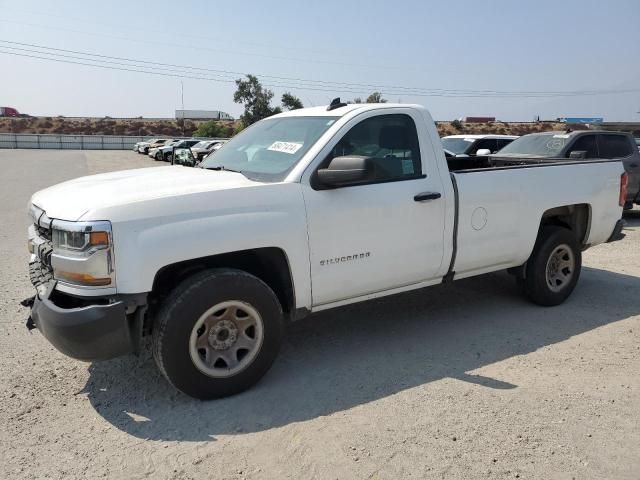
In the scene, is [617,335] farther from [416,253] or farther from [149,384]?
[149,384]

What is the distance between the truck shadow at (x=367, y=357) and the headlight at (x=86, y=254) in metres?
0.92

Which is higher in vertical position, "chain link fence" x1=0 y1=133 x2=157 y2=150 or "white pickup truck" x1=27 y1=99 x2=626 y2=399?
"chain link fence" x1=0 y1=133 x2=157 y2=150

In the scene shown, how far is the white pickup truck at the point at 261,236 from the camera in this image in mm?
3287

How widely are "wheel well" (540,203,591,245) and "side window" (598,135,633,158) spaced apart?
5.85 metres

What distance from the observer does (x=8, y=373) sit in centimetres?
397

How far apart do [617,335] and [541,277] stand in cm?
87

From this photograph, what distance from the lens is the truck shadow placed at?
3486 mm

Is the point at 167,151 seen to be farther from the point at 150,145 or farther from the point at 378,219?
the point at 378,219

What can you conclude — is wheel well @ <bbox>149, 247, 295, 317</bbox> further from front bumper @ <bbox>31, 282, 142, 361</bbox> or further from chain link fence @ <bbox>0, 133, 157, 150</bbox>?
chain link fence @ <bbox>0, 133, 157, 150</bbox>

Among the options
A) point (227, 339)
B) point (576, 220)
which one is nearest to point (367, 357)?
point (227, 339)

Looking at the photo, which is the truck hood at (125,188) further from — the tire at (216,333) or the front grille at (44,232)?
the tire at (216,333)

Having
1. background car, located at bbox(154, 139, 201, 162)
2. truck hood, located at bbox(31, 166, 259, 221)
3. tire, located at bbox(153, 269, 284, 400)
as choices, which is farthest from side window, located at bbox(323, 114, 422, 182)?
background car, located at bbox(154, 139, 201, 162)

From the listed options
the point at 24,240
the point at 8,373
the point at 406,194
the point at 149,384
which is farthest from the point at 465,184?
the point at 24,240

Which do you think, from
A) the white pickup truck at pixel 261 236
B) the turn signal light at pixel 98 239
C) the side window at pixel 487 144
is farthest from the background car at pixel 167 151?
the turn signal light at pixel 98 239
